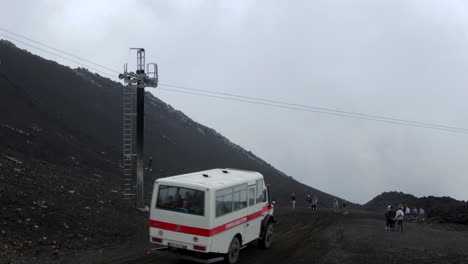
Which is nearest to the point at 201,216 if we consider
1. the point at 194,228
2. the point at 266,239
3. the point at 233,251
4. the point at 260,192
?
the point at 194,228

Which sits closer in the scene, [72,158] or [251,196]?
[251,196]

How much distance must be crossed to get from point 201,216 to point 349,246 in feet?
29.2

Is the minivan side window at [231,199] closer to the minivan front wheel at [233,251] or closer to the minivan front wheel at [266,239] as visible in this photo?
the minivan front wheel at [233,251]

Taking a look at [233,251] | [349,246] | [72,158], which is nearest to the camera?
[233,251]

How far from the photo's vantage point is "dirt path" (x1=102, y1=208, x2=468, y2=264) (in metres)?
16.4

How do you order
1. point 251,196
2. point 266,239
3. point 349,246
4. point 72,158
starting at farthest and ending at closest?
point 72,158 < point 349,246 < point 266,239 < point 251,196

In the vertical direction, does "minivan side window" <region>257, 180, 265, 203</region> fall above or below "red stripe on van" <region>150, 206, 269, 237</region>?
above

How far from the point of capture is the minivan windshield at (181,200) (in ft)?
45.2

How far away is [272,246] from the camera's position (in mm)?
18672

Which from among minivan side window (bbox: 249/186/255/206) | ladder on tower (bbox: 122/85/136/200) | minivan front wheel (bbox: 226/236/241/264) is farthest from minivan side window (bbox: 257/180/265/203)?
ladder on tower (bbox: 122/85/136/200)

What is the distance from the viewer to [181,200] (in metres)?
14.1

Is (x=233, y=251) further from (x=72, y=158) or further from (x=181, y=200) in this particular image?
(x=72, y=158)

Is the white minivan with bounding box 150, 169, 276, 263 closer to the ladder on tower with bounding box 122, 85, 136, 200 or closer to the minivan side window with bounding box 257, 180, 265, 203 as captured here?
the minivan side window with bounding box 257, 180, 265, 203

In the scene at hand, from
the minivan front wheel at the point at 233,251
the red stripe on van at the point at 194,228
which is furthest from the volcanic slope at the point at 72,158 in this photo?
the minivan front wheel at the point at 233,251
